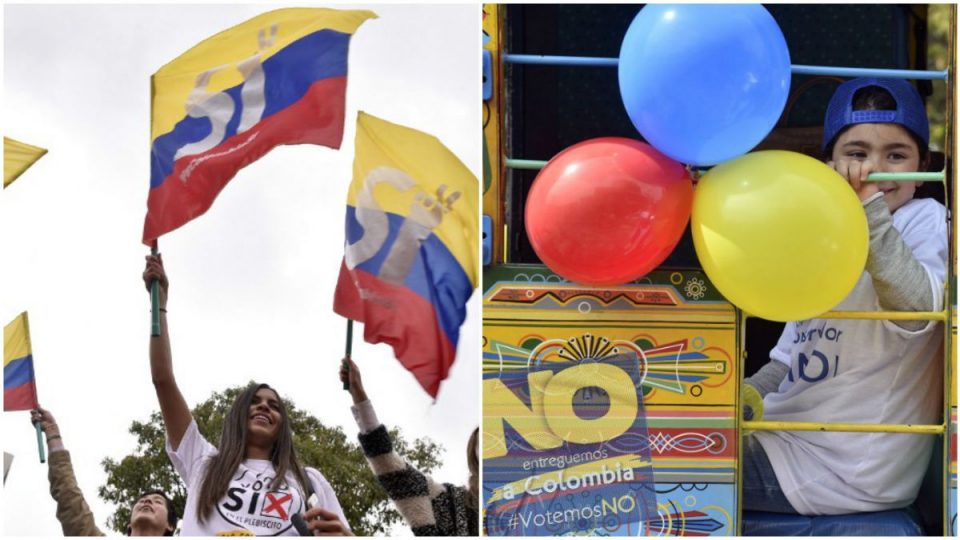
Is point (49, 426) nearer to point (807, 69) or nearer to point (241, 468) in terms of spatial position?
point (241, 468)

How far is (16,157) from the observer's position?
A: 6984 millimetres

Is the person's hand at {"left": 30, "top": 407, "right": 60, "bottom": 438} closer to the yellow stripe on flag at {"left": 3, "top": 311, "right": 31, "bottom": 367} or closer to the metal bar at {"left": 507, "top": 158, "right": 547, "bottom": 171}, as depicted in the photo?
the yellow stripe on flag at {"left": 3, "top": 311, "right": 31, "bottom": 367}

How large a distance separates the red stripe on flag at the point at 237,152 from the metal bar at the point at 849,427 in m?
2.04

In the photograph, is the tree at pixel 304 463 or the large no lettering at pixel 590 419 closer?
the large no lettering at pixel 590 419

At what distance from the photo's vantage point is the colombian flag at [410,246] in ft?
21.8

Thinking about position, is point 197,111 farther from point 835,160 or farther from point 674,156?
point 835,160

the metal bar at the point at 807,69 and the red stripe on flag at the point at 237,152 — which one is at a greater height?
the metal bar at the point at 807,69

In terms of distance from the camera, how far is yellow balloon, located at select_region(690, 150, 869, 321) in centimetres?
556

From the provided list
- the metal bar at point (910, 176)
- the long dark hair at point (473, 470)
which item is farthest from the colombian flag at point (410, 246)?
the metal bar at point (910, 176)

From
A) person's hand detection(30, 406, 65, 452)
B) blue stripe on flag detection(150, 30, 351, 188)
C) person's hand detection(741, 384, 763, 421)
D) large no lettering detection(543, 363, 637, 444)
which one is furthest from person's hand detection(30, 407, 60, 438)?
person's hand detection(741, 384, 763, 421)

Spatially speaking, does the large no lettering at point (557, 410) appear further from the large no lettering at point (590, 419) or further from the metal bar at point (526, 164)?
the metal bar at point (526, 164)

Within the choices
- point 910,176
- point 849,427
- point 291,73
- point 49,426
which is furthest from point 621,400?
point 49,426

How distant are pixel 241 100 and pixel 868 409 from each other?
9.10 ft

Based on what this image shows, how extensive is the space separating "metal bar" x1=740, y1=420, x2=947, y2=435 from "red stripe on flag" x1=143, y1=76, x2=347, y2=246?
2.04 metres
